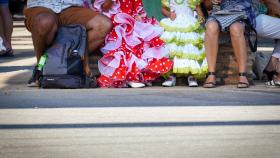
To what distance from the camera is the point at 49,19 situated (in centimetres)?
756

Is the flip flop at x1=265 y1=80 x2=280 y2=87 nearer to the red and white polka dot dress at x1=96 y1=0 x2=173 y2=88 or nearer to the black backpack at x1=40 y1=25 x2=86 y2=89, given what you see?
the red and white polka dot dress at x1=96 y1=0 x2=173 y2=88

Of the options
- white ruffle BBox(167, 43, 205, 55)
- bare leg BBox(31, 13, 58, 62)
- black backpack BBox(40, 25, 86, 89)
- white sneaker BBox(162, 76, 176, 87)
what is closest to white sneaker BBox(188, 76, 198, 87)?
white sneaker BBox(162, 76, 176, 87)

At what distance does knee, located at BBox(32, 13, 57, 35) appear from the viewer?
24.7 feet

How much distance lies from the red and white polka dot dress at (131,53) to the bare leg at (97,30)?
0.10m

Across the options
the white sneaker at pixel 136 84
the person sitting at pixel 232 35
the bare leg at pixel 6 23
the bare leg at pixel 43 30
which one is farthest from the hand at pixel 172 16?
the bare leg at pixel 6 23

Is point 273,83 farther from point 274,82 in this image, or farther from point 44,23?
point 44,23

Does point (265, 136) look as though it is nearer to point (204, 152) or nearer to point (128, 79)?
point (204, 152)

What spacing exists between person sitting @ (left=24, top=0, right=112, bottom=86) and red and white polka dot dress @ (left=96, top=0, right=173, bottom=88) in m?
0.15

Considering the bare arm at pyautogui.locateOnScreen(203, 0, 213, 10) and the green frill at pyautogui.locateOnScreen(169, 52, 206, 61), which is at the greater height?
the bare arm at pyautogui.locateOnScreen(203, 0, 213, 10)

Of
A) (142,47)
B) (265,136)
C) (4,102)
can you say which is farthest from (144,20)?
(265,136)

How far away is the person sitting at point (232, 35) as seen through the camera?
771cm

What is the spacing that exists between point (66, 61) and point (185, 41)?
1298 mm

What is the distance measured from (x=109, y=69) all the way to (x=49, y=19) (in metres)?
0.83

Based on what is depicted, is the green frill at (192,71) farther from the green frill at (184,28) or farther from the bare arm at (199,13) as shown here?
the bare arm at (199,13)
